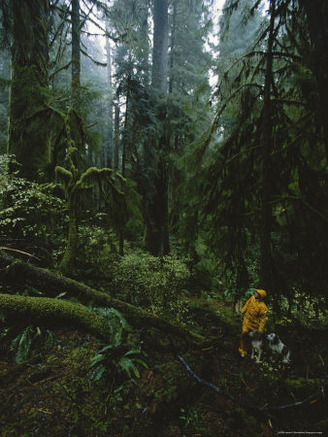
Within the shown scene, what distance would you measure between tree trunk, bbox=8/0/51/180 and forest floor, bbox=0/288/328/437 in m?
5.00

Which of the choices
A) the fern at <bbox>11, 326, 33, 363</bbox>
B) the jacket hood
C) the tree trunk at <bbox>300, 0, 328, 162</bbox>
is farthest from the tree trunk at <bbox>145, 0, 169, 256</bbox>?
the tree trunk at <bbox>300, 0, 328, 162</bbox>

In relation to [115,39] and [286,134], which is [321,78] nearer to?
[286,134]

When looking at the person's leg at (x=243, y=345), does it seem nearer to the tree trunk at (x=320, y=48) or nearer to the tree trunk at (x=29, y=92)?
the tree trunk at (x=320, y=48)

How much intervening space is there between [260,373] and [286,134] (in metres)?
4.60

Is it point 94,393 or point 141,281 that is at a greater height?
point 141,281

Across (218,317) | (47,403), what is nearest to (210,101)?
(47,403)

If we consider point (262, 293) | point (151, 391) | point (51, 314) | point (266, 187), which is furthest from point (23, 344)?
point (266, 187)

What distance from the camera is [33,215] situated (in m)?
5.90

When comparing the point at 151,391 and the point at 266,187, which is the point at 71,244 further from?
the point at 266,187

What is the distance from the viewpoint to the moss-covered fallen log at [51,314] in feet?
12.1

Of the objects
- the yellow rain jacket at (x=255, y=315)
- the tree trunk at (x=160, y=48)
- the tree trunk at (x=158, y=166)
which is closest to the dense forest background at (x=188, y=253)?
the yellow rain jacket at (x=255, y=315)

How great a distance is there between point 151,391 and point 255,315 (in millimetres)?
2418

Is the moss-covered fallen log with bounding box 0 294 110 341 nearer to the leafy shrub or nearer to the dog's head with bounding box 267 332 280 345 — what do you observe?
the leafy shrub

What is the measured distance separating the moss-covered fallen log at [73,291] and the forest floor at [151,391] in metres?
0.23
